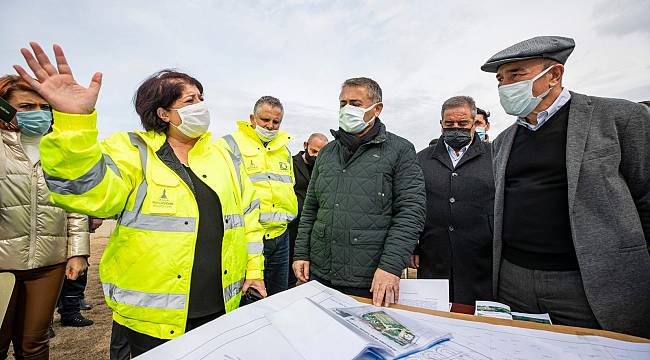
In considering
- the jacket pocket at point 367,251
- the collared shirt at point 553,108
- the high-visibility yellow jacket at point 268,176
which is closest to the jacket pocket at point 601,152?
the collared shirt at point 553,108

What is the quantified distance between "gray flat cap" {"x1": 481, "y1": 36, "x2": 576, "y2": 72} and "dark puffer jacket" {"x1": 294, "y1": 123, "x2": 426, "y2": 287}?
734 mm

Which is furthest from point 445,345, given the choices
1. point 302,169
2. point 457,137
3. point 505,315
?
point 302,169

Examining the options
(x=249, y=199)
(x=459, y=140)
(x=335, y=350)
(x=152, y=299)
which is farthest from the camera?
(x=459, y=140)

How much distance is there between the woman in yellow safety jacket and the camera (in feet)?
3.65

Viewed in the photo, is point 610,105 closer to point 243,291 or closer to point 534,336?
point 534,336

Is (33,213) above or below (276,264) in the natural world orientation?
above

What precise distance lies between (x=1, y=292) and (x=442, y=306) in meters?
1.44

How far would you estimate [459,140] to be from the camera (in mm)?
2967

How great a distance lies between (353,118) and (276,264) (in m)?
1.95

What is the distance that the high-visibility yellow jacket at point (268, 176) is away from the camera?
3285 mm

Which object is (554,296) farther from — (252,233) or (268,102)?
(268,102)

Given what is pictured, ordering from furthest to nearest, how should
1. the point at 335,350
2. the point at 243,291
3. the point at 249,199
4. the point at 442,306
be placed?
the point at 249,199, the point at 243,291, the point at 442,306, the point at 335,350

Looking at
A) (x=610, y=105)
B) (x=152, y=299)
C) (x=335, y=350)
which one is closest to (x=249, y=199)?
(x=152, y=299)

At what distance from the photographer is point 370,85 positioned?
2.25 m
